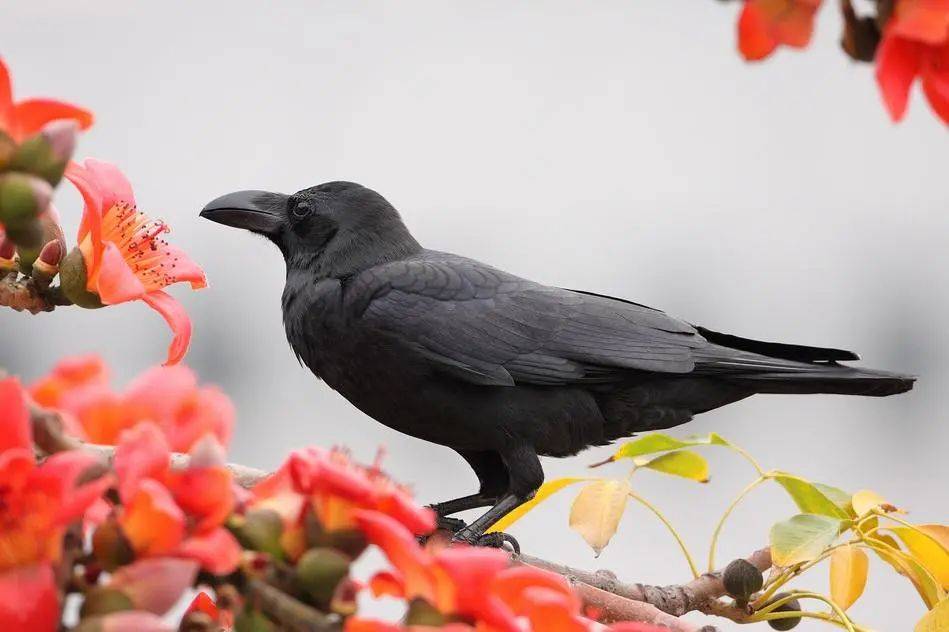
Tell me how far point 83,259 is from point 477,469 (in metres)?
0.92

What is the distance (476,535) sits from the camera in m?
1.39

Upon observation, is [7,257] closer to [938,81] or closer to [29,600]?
[29,600]

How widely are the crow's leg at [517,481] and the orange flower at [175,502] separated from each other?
964 millimetres

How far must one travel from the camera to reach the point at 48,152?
506 millimetres

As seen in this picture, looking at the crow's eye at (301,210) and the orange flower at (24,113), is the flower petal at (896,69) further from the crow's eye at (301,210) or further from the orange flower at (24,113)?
the crow's eye at (301,210)

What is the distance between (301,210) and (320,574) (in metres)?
1.18

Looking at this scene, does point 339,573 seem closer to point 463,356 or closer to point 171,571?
point 171,571

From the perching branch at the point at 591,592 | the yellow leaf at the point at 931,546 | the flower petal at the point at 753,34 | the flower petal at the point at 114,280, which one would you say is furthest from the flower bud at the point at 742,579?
the flower petal at the point at 753,34

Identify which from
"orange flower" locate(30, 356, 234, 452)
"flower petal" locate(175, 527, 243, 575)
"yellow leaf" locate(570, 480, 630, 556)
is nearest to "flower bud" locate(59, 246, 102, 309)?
"orange flower" locate(30, 356, 234, 452)

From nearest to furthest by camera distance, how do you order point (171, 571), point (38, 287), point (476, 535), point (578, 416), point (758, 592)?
point (171, 571)
point (38, 287)
point (758, 592)
point (476, 535)
point (578, 416)

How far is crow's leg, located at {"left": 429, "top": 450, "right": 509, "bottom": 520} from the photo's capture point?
4.94ft

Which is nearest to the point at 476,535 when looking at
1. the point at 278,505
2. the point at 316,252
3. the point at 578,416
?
the point at 578,416

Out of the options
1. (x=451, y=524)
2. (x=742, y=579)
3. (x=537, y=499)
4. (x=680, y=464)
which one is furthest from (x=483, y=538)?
(x=742, y=579)

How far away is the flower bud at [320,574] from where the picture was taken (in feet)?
1.50
